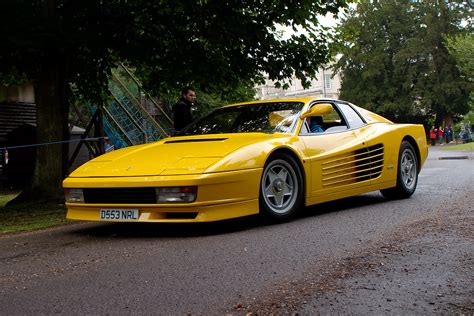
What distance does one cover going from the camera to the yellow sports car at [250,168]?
5195 millimetres

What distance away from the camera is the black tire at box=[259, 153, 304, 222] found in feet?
18.7

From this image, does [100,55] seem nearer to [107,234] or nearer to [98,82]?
[98,82]

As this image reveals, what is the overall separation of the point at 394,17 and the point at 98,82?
174 feet

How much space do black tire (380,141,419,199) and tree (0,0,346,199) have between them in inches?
133

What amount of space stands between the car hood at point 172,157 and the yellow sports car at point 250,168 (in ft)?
0.04

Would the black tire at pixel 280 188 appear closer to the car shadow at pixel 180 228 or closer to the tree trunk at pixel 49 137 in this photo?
the car shadow at pixel 180 228

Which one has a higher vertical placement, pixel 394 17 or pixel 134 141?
pixel 394 17

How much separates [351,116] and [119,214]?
11.7 feet

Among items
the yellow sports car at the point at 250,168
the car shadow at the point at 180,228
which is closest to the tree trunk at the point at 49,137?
the car shadow at the point at 180,228

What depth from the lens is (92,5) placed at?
33.9 feet

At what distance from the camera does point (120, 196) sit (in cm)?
536

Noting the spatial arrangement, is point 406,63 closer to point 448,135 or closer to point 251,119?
point 448,135

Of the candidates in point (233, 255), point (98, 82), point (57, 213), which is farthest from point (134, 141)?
point (233, 255)

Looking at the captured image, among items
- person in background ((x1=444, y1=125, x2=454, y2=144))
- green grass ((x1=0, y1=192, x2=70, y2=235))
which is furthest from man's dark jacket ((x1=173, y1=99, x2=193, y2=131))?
person in background ((x1=444, y1=125, x2=454, y2=144))
